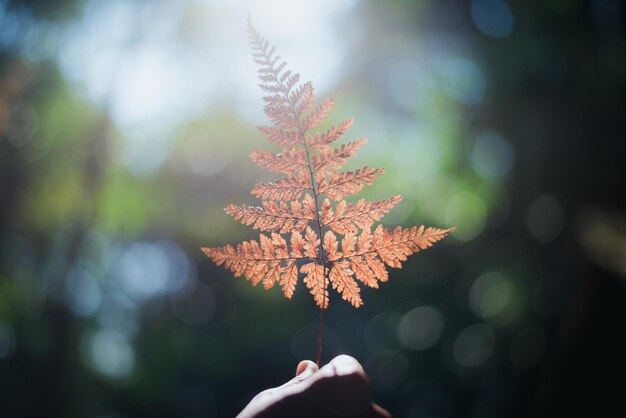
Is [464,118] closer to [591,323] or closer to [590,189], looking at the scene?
[590,189]

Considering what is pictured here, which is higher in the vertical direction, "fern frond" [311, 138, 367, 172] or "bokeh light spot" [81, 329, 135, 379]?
"fern frond" [311, 138, 367, 172]

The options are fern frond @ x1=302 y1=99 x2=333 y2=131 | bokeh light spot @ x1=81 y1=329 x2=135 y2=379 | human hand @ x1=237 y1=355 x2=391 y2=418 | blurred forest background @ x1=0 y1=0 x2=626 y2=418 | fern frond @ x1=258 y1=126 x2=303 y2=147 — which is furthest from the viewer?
bokeh light spot @ x1=81 y1=329 x2=135 y2=379

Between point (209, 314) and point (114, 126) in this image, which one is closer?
point (114, 126)

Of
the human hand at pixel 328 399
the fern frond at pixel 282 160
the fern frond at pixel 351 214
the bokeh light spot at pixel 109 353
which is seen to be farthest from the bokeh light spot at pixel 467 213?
the human hand at pixel 328 399

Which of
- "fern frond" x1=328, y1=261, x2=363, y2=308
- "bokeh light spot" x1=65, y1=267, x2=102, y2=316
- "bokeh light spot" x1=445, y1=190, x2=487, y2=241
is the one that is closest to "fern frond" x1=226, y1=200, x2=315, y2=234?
"fern frond" x1=328, y1=261, x2=363, y2=308

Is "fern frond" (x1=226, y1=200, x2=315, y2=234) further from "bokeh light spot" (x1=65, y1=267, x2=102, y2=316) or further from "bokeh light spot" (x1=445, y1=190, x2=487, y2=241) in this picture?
"bokeh light spot" (x1=65, y1=267, x2=102, y2=316)

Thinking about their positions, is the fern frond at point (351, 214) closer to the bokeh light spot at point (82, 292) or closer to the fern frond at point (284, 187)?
the fern frond at point (284, 187)

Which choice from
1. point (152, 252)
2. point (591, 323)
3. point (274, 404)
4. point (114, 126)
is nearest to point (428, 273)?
point (152, 252)
